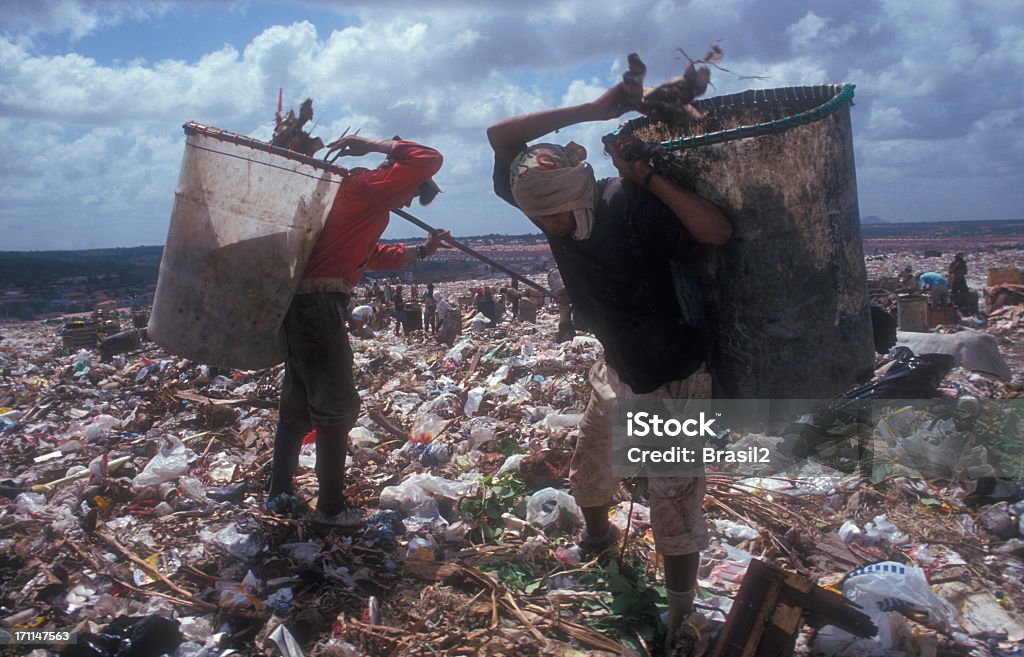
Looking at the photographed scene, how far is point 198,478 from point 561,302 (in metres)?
5.76

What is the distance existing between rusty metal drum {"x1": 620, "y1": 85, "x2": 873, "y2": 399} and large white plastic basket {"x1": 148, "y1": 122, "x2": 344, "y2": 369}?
1.56m

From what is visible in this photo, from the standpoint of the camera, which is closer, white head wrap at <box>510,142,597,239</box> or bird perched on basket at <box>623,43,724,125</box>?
bird perched on basket at <box>623,43,724,125</box>

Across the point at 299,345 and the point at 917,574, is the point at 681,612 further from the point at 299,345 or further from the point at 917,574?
the point at 299,345

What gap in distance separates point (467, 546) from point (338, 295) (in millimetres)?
1287

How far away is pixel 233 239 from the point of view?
263 cm

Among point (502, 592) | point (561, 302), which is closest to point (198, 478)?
point (502, 592)

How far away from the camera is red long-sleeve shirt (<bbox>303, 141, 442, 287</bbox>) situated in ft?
9.29

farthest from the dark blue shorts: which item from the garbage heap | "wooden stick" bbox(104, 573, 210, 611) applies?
"wooden stick" bbox(104, 573, 210, 611)

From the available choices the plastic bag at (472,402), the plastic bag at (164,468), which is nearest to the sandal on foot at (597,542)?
the plastic bag at (164,468)

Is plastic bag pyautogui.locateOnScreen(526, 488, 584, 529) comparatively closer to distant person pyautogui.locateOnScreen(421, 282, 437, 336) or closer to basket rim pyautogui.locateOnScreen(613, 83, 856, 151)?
basket rim pyautogui.locateOnScreen(613, 83, 856, 151)

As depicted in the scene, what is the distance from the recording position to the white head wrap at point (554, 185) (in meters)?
1.91

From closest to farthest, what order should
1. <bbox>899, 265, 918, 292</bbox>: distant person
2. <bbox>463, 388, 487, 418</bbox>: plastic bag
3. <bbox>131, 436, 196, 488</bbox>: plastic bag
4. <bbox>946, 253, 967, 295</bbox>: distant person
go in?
1. <bbox>131, 436, 196, 488</bbox>: plastic bag
2. <bbox>463, 388, 487, 418</bbox>: plastic bag
3. <bbox>946, 253, 967, 295</bbox>: distant person
4. <bbox>899, 265, 918, 292</bbox>: distant person

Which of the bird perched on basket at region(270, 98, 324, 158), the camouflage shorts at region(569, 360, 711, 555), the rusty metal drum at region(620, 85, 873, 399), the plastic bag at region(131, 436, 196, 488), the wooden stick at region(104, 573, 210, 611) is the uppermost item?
the bird perched on basket at region(270, 98, 324, 158)

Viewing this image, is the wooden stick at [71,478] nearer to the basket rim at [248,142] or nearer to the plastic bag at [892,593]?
the basket rim at [248,142]
